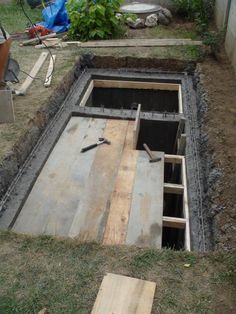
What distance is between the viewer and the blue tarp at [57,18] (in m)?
7.73

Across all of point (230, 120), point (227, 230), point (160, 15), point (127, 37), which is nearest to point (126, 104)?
point (127, 37)

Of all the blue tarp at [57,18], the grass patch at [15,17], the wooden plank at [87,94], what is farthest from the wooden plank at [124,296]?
the grass patch at [15,17]

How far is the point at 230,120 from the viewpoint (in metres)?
4.30

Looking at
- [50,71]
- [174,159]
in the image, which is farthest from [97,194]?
[50,71]

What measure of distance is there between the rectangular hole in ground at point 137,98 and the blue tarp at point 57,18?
8.09ft

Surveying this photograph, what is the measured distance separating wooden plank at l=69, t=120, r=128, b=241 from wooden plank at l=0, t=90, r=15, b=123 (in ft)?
3.67

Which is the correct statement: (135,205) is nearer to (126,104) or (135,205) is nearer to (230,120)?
(230,120)

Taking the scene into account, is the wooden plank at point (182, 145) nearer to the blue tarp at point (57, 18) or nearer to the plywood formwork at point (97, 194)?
the plywood formwork at point (97, 194)

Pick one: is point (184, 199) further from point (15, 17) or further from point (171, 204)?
point (15, 17)

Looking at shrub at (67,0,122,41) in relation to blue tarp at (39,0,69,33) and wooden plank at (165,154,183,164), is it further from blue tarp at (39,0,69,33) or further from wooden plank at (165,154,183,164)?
wooden plank at (165,154,183,164)

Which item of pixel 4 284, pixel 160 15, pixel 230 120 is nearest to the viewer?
pixel 4 284

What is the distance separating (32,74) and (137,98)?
6.27ft

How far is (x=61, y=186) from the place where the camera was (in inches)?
147

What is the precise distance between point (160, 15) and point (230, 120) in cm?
456
